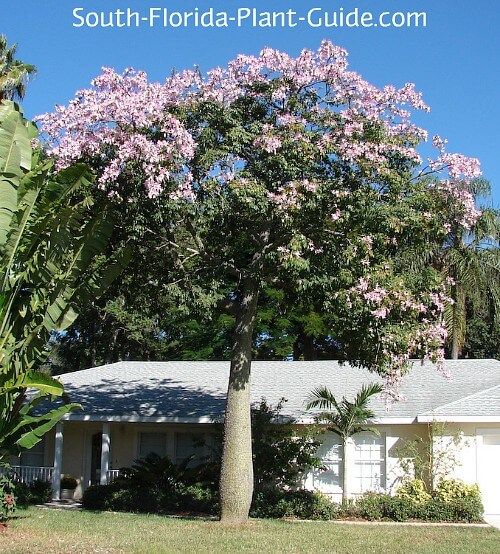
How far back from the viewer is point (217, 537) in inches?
570

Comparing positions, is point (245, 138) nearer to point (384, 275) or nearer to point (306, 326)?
point (384, 275)

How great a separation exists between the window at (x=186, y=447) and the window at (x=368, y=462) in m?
4.66

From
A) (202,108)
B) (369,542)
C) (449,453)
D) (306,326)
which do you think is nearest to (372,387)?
(449,453)

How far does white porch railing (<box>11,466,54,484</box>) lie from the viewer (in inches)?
912

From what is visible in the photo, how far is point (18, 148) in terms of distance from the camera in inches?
459

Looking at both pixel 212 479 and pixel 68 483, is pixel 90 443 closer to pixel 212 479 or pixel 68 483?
pixel 68 483

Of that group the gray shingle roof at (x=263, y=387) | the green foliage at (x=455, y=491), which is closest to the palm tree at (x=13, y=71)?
the gray shingle roof at (x=263, y=387)

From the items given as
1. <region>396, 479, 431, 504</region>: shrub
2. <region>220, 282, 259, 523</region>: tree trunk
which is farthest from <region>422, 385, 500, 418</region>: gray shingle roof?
<region>220, 282, 259, 523</region>: tree trunk

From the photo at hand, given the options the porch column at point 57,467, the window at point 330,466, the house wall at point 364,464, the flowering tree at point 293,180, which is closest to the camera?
the flowering tree at point 293,180

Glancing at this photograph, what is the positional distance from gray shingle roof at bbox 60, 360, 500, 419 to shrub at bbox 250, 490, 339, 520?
2789 mm

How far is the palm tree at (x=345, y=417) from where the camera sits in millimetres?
19688

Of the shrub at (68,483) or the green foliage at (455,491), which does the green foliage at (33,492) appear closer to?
the shrub at (68,483)

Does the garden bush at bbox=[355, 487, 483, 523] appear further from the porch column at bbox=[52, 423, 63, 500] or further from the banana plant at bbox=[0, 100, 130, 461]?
the porch column at bbox=[52, 423, 63, 500]

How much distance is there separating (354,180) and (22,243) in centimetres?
623
